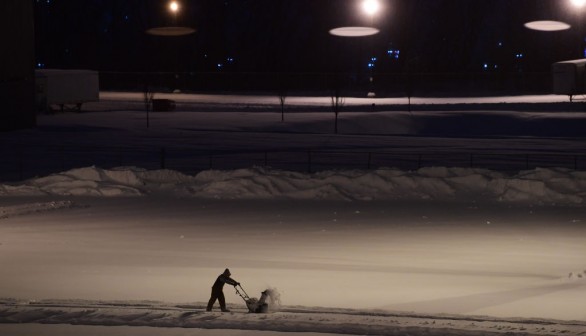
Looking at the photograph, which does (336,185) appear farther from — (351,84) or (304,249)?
(351,84)

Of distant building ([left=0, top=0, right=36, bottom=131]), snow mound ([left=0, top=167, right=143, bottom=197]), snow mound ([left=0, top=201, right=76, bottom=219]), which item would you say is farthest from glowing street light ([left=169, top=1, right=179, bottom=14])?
distant building ([left=0, top=0, right=36, bottom=131])

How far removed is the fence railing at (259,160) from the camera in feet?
146

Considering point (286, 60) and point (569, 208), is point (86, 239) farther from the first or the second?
point (286, 60)

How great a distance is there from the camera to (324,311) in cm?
1591

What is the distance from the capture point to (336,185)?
37.2 m

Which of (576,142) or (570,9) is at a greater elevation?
(570,9)

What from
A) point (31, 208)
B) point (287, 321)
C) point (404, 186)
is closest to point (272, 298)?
point (287, 321)

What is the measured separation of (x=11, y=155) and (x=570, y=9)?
7405cm

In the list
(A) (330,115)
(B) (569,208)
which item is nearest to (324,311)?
(B) (569,208)

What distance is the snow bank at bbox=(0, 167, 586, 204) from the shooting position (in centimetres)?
3619

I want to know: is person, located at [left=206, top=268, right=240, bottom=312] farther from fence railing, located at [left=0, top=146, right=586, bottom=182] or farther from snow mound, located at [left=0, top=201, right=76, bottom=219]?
fence railing, located at [left=0, top=146, right=586, bottom=182]

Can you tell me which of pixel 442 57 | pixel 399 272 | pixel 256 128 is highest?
pixel 442 57

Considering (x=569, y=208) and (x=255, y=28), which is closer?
(x=569, y=208)

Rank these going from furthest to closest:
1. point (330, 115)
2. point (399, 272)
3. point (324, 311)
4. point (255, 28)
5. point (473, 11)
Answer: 1. point (255, 28)
2. point (473, 11)
3. point (330, 115)
4. point (399, 272)
5. point (324, 311)
